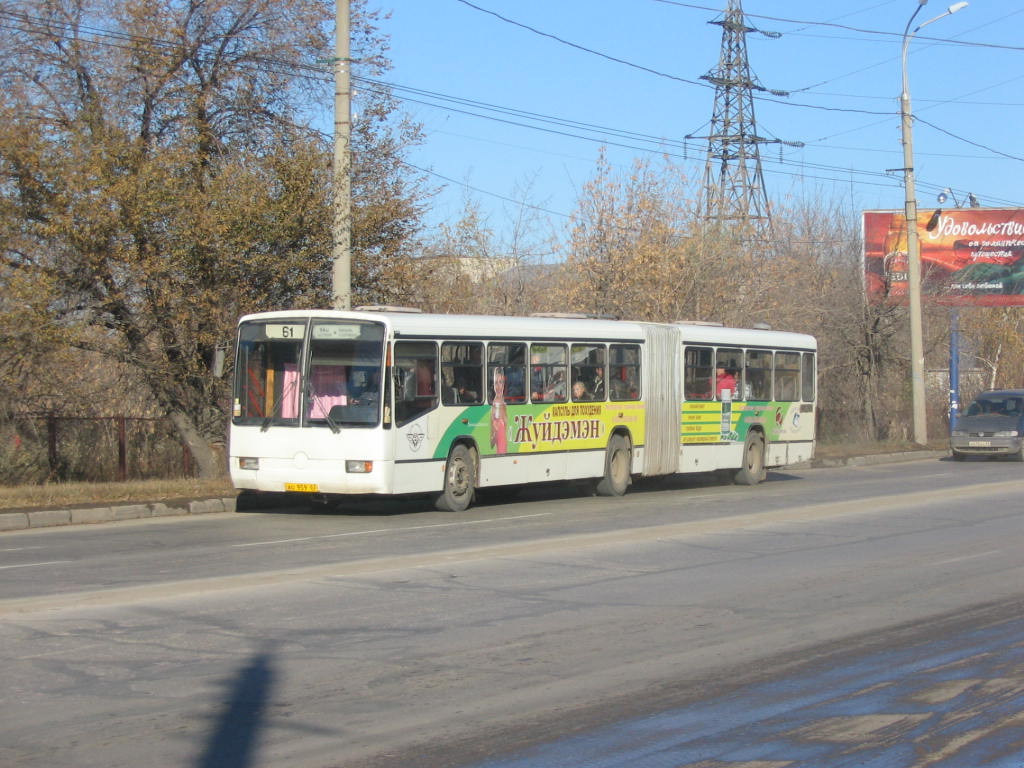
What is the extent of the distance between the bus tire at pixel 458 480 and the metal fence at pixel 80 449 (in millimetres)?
7171

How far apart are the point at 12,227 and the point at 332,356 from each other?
568cm

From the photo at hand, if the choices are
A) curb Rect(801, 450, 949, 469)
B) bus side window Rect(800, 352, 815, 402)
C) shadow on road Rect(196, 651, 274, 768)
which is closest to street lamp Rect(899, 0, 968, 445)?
curb Rect(801, 450, 949, 469)

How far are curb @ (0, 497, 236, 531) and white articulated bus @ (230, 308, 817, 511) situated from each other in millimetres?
1178

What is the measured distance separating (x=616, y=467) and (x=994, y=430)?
15.5 m

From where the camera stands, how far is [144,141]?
20.1 metres

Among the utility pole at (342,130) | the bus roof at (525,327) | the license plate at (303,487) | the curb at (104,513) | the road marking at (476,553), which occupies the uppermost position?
the utility pole at (342,130)

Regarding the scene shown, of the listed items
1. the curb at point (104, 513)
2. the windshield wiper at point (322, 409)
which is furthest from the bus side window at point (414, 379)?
the curb at point (104, 513)

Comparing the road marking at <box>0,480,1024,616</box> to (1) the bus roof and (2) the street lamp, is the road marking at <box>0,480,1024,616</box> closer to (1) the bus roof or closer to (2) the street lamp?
(1) the bus roof

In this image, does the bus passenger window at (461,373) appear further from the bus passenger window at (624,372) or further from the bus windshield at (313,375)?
the bus passenger window at (624,372)

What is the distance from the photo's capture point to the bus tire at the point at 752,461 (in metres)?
24.2

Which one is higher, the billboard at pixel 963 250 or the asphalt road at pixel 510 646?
the billboard at pixel 963 250

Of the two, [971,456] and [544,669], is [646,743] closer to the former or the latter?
[544,669]

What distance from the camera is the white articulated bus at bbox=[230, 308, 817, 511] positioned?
54.0ft

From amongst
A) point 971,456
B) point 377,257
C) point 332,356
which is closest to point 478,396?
point 332,356
